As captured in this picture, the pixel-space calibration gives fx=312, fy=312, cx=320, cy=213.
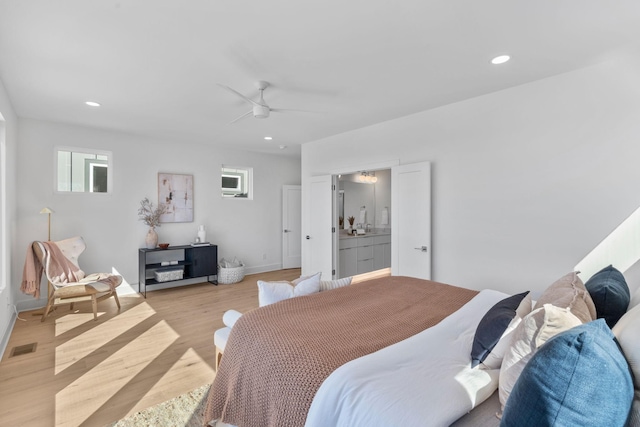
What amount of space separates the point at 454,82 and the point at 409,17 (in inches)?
49.8

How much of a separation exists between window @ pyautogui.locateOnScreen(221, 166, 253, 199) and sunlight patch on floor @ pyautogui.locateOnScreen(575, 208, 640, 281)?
5638 millimetres

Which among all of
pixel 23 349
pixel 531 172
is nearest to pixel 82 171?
pixel 23 349

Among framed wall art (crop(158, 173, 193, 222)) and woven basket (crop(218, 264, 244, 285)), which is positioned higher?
framed wall art (crop(158, 173, 193, 222))

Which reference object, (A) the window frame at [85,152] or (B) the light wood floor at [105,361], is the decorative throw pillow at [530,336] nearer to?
(B) the light wood floor at [105,361]

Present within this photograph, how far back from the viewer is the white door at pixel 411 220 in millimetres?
3852

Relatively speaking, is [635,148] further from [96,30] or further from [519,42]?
[96,30]

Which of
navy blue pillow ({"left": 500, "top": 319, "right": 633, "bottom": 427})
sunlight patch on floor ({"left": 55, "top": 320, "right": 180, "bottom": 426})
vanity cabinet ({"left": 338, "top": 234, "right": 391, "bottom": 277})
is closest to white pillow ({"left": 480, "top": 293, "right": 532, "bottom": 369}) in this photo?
navy blue pillow ({"left": 500, "top": 319, "right": 633, "bottom": 427})

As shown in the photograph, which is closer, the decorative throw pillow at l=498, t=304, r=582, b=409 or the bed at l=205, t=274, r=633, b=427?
the decorative throw pillow at l=498, t=304, r=582, b=409

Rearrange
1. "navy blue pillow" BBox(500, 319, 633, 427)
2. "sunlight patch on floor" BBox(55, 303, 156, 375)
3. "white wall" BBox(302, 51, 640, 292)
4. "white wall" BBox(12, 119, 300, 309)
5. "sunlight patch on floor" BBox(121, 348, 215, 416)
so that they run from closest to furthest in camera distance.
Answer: "navy blue pillow" BBox(500, 319, 633, 427)
"sunlight patch on floor" BBox(121, 348, 215, 416)
"white wall" BBox(302, 51, 640, 292)
"sunlight patch on floor" BBox(55, 303, 156, 375)
"white wall" BBox(12, 119, 300, 309)

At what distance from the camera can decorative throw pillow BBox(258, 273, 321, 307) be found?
218 centimetres

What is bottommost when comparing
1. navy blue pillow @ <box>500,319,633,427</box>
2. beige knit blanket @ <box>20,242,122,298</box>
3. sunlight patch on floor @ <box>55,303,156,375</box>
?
sunlight patch on floor @ <box>55,303,156,375</box>

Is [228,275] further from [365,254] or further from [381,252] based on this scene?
[381,252]

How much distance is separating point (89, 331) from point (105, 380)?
1318 mm

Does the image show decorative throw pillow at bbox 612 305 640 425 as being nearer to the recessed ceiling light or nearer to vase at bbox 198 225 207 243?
the recessed ceiling light
